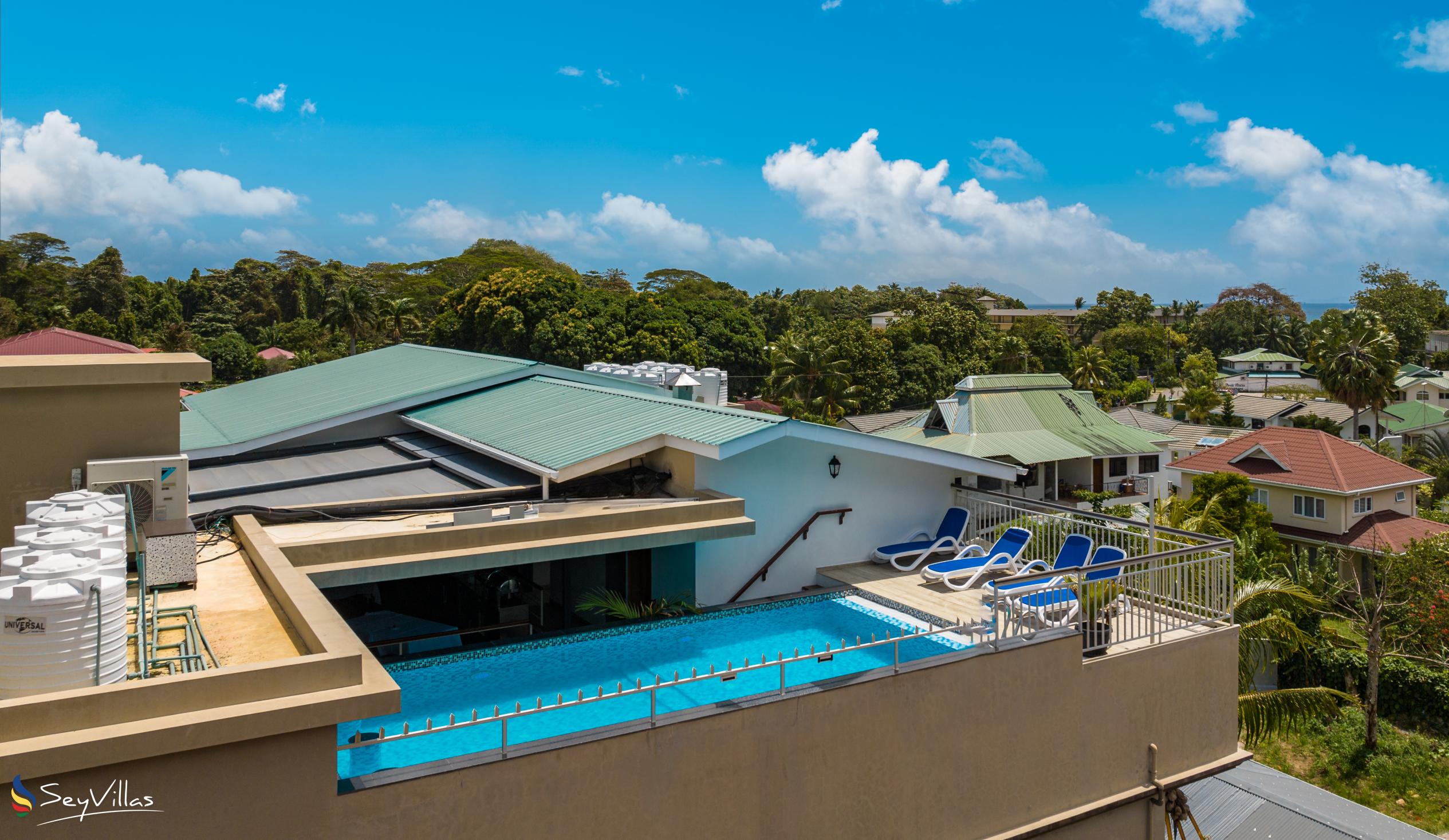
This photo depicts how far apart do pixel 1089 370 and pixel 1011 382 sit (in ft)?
117

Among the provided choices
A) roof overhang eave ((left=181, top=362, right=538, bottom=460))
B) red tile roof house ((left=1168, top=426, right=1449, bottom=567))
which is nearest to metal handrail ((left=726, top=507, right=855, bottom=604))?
roof overhang eave ((left=181, top=362, right=538, bottom=460))

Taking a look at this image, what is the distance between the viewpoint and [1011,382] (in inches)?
1545

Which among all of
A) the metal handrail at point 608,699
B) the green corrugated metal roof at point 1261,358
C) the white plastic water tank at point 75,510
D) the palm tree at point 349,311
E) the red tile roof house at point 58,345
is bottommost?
the metal handrail at point 608,699

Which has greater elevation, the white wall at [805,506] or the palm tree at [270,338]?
the palm tree at [270,338]

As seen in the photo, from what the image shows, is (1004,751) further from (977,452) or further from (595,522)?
(977,452)

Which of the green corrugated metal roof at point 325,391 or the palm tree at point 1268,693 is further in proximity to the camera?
the green corrugated metal roof at point 325,391

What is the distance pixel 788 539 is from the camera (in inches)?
476

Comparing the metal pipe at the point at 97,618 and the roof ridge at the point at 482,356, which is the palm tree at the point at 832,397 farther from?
the metal pipe at the point at 97,618

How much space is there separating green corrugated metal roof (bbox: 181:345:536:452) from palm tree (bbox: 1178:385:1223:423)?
6107 cm

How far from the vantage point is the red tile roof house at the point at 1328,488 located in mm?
34125

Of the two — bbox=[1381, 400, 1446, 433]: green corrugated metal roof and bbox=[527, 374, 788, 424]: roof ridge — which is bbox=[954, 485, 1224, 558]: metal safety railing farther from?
bbox=[1381, 400, 1446, 433]: green corrugated metal roof

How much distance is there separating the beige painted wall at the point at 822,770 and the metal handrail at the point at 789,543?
3731mm

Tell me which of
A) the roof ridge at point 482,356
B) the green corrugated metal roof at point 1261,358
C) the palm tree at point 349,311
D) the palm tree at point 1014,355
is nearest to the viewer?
the roof ridge at point 482,356

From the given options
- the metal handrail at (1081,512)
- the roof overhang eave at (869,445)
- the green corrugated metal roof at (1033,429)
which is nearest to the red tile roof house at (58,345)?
the roof overhang eave at (869,445)
